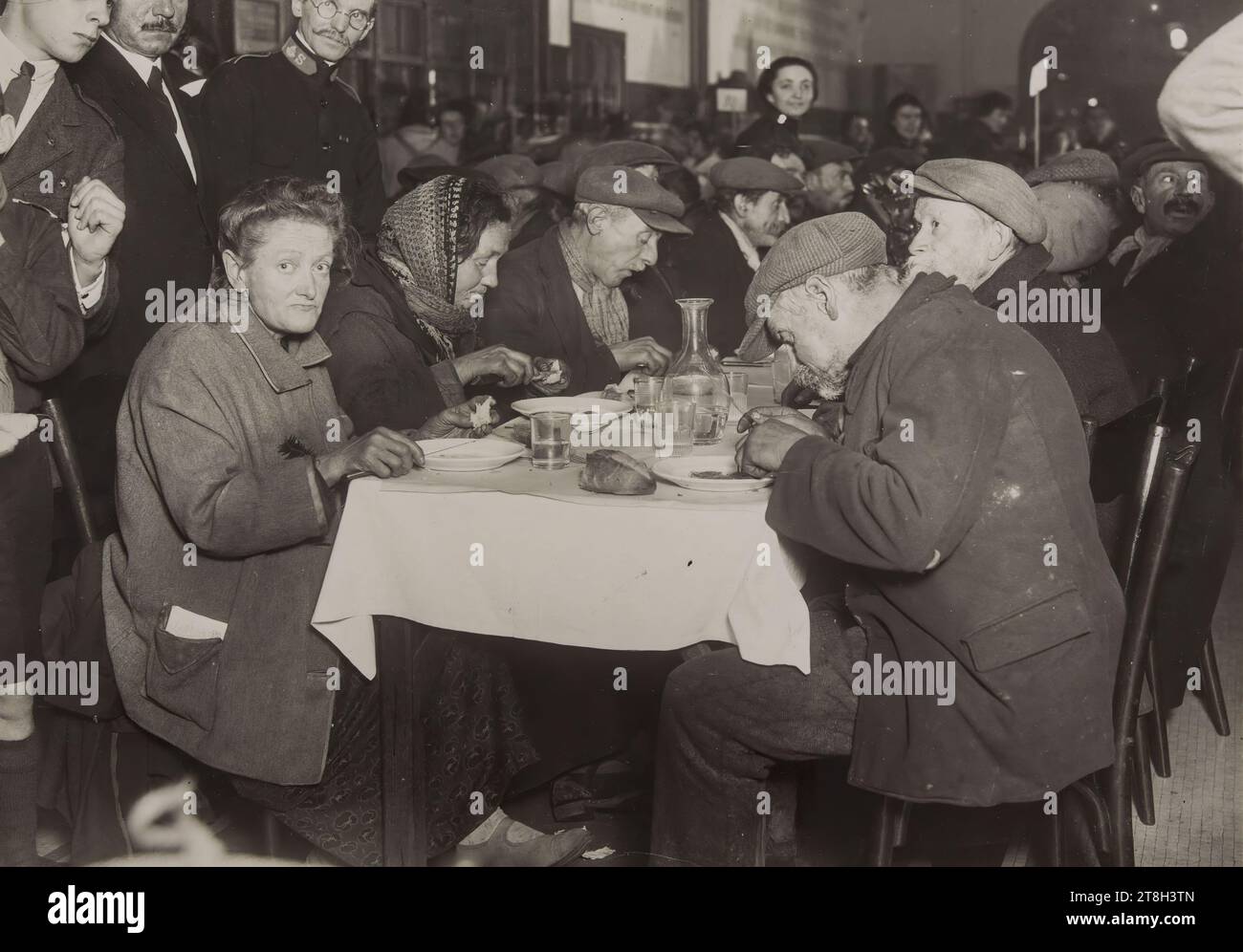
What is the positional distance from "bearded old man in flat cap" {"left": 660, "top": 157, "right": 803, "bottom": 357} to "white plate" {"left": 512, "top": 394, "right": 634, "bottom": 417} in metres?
2.28

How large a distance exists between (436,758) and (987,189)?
1.77m

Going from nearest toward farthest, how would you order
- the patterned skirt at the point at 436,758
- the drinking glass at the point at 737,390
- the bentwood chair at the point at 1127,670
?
the bentwood chair at the point at 1127,670, the patterned skirt at the point at 436,758, the drinking glass at the point at 737,390

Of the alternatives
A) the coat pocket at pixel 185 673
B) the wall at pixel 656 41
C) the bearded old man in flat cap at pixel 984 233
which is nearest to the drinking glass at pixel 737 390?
the bearded old man in flat cap at pixel 984 233

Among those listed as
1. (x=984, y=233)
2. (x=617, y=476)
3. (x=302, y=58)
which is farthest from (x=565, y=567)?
(x=302, y=58)

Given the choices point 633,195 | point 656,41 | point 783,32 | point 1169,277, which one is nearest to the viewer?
point 1169,277

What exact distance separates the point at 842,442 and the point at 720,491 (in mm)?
256

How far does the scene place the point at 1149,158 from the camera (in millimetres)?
4566

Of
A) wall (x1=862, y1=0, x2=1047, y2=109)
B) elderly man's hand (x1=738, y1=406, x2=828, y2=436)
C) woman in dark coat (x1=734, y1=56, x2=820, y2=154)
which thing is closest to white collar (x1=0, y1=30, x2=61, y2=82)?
elderly man's hand (x1=738, y1=406, x2=828, y2=436)

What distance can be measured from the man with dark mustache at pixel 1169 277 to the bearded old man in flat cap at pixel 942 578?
1545mm

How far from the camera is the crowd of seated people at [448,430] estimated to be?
241 cm

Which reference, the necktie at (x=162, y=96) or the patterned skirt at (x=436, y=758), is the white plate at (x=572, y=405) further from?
the necktie at (x=162, y=96)

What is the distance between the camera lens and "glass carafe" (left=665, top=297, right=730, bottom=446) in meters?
3.26

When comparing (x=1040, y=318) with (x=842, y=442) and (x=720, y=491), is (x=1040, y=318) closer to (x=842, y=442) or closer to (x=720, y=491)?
(x=842, y=442)

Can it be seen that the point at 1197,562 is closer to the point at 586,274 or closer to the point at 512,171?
the point at 586,274
